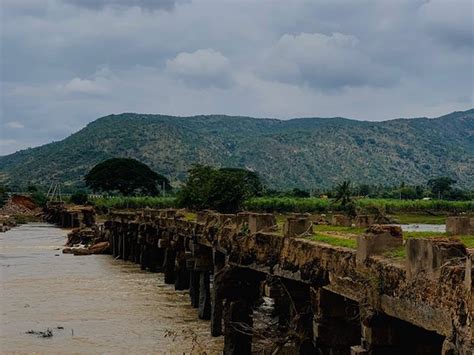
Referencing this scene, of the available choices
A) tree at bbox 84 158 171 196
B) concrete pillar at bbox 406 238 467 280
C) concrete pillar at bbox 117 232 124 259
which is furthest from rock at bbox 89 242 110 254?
tree at bbox 84 158 171 196

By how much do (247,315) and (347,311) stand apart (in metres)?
5.24

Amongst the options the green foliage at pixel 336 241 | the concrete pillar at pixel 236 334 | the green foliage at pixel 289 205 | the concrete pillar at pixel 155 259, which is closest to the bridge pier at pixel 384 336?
the green foliage at pixel 336 241

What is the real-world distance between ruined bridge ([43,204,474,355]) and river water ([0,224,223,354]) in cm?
149

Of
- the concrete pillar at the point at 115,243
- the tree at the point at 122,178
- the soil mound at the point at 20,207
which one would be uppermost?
the tree at the point at 122,178

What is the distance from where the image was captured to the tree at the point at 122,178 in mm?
117062

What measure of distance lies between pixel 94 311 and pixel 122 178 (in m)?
90.8

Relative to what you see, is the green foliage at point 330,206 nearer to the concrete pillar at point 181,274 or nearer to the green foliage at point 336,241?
the concrete pillar at point 181,274

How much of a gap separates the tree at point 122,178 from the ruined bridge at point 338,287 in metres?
92.2

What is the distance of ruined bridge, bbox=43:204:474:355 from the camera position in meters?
10.0

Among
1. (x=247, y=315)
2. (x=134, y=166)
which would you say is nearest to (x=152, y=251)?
(x=247, y=315)

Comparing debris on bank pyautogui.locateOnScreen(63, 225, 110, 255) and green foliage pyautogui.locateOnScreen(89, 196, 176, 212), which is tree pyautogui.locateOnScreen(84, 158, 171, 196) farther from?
debris on bank pyautogui.locateOnScreen(63, 225, 110, 255)

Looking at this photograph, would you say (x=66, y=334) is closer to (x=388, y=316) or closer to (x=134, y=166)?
(x=388, y=316)

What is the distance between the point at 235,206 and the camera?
55.2m

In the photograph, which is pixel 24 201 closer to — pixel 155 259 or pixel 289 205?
pixel 289 205
